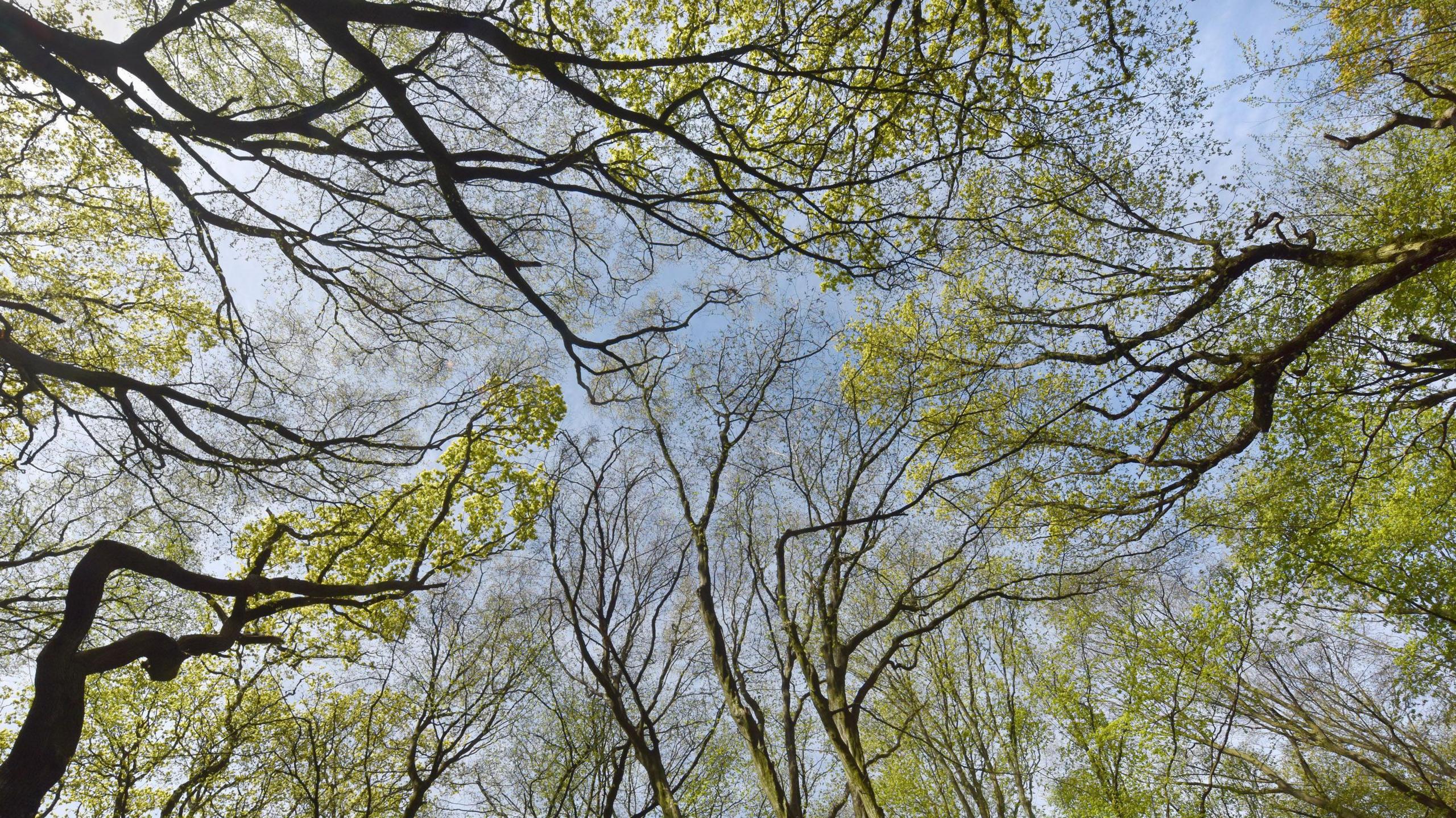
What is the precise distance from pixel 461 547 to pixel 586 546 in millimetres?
1788

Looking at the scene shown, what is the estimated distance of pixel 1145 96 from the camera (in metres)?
5.71

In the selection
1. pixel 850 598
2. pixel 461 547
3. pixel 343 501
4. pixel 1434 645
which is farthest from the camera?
pixel 850 598

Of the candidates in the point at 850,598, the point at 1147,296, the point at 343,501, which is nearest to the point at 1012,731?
the point at 850,598

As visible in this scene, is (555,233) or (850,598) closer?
(555,233)

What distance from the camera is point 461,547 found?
25.9 feet

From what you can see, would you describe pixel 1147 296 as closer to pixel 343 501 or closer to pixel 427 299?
pixel 427 299

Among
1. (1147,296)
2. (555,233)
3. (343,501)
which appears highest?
(555,233)

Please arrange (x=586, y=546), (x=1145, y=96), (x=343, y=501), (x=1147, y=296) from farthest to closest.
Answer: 1. (x=586, y=546)
2. (x=1147, y=296)
3. (x=343, y=501)
4. (x=1145, y=96)

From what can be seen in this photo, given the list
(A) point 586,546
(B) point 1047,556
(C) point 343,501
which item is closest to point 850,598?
(B) point 1047,556

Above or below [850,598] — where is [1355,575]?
below

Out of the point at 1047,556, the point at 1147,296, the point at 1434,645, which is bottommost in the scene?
the point at 1434,645

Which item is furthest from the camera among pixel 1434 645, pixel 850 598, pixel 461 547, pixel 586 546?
pixel 850 598

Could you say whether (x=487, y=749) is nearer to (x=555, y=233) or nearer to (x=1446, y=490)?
(x=555, y=233)

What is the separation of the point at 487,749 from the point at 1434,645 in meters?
17.3
